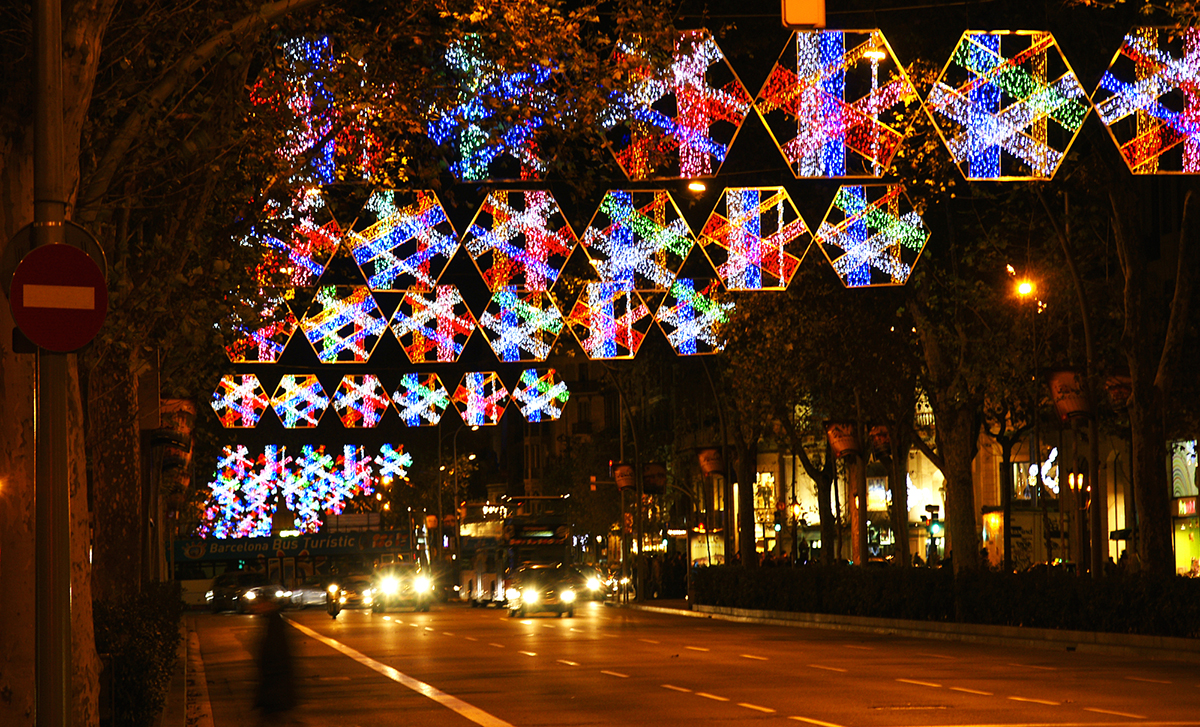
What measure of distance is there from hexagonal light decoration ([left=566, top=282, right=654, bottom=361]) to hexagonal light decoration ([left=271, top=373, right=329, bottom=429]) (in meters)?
10.3

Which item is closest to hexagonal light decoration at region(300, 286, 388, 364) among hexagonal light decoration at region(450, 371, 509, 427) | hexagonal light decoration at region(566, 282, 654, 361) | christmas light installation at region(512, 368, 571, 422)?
hexagonal light decoration at region(566, 282, 654, 361)

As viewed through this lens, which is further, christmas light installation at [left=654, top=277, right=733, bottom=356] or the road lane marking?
christmas light installation at [left=654, top=277, right=733, bottom=356]

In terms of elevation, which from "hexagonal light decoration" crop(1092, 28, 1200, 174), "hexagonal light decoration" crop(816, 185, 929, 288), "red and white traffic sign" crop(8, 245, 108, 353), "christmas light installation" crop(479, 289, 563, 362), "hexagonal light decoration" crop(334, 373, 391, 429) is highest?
"hexagonal light decoration" crop(1092, 28, 1200, 174)

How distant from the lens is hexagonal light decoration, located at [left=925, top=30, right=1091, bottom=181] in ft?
65.8

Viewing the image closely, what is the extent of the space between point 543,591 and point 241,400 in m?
14.9

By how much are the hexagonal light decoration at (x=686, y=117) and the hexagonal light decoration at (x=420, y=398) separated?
19205 mm

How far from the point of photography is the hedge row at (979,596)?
26516mm

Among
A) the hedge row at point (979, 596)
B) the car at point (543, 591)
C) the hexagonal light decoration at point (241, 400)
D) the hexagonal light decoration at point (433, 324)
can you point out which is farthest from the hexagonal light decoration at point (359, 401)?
the car at point (543, 591)

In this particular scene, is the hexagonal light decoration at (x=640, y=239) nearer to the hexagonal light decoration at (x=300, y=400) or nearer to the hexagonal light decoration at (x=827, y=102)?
the hexagonal light decoration at (x=827, y=102)

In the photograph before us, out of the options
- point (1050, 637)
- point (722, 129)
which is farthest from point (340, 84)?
point (1050, 637)

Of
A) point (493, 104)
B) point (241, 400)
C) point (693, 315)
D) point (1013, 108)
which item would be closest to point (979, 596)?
point (693, 315)

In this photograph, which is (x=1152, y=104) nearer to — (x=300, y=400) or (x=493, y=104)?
→ (x=493, y=104)

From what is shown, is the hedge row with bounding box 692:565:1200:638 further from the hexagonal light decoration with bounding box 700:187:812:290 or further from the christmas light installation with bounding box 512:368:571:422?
the hexagonal light decoration with bounding box 700:187:812:290

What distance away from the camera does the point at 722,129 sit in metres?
19.7
